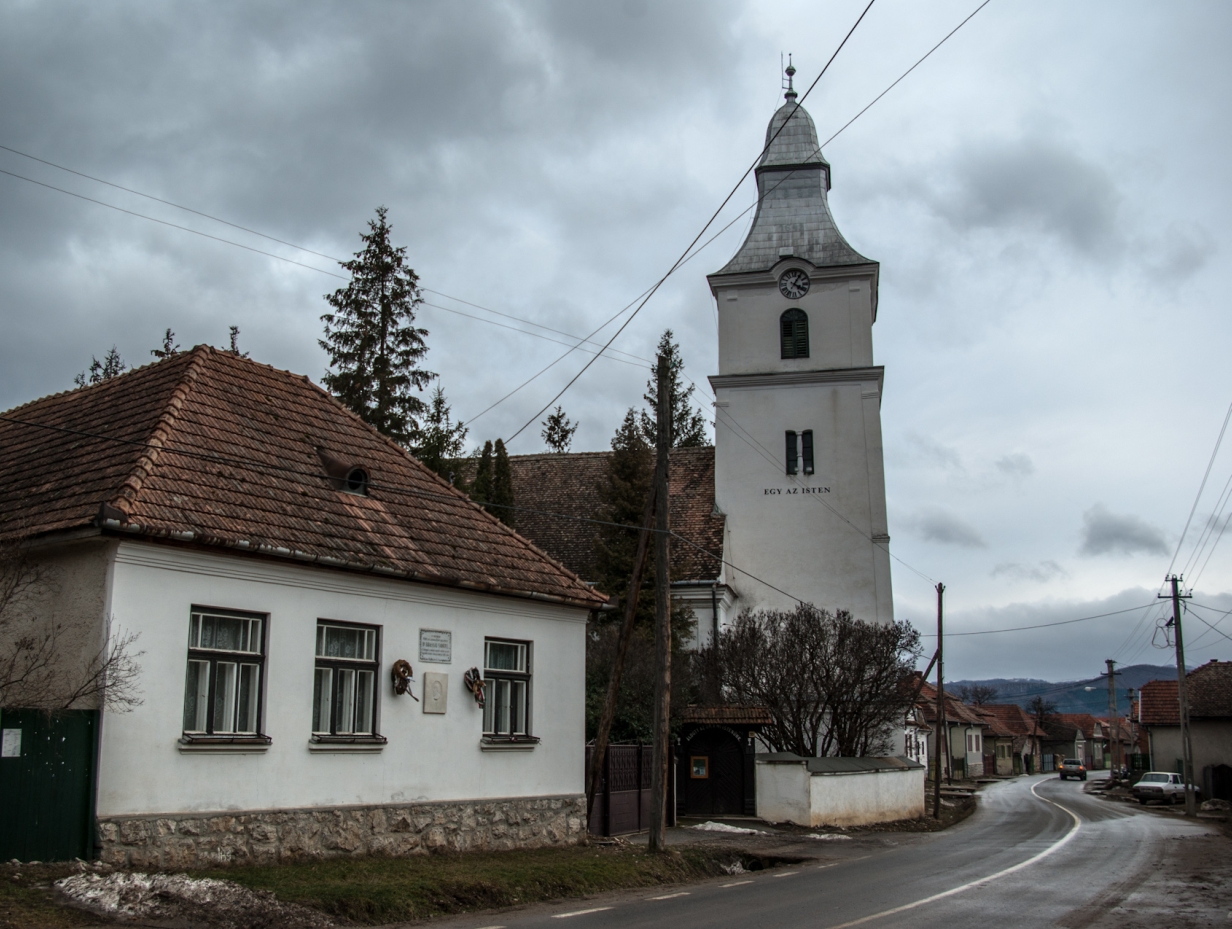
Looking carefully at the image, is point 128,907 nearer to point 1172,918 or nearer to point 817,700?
point 1172,918

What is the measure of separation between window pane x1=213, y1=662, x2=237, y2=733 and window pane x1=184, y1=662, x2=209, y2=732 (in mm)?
128

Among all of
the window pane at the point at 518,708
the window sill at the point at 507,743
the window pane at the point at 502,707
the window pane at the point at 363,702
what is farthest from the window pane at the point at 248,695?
the window pane at the point at 518,708

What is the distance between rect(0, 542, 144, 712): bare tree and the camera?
11.5 meters

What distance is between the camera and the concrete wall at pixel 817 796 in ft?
80.3

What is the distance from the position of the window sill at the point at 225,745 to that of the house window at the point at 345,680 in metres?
0.86

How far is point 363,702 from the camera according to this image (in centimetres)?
1443

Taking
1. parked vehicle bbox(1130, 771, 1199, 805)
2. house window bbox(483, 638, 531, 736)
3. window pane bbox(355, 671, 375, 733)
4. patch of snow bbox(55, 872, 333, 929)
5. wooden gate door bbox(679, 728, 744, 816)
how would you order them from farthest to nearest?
parked vehicle bbox(1130, 771, 1199, 805), wooden gate door bbox(679, 728, 744, 816), house window bbox(483, 638, 531, 736), window pane bbox(355, 671, 375, 733), patch of snow bbox(55, 872, 333, 929)

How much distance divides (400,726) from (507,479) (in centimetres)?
1683

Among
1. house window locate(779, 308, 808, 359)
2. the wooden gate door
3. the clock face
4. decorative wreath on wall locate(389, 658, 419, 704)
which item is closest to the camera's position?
decorative wreath on wall locate(389, 658, 419, 704)

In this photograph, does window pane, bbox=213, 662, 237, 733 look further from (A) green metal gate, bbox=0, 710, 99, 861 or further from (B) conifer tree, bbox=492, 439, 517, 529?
(B) conifer tree, bbox=492, 439, 517, 529

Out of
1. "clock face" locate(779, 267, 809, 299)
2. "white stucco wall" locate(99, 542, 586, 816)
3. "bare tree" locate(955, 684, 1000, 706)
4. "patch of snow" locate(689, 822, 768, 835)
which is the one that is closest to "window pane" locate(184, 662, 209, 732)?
"white stucco wall" locate(99, 542, 586, 816)

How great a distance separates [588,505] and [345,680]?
67.8 ft

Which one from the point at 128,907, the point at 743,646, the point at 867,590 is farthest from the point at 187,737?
the point at 867,590

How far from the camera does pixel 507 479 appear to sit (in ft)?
102
